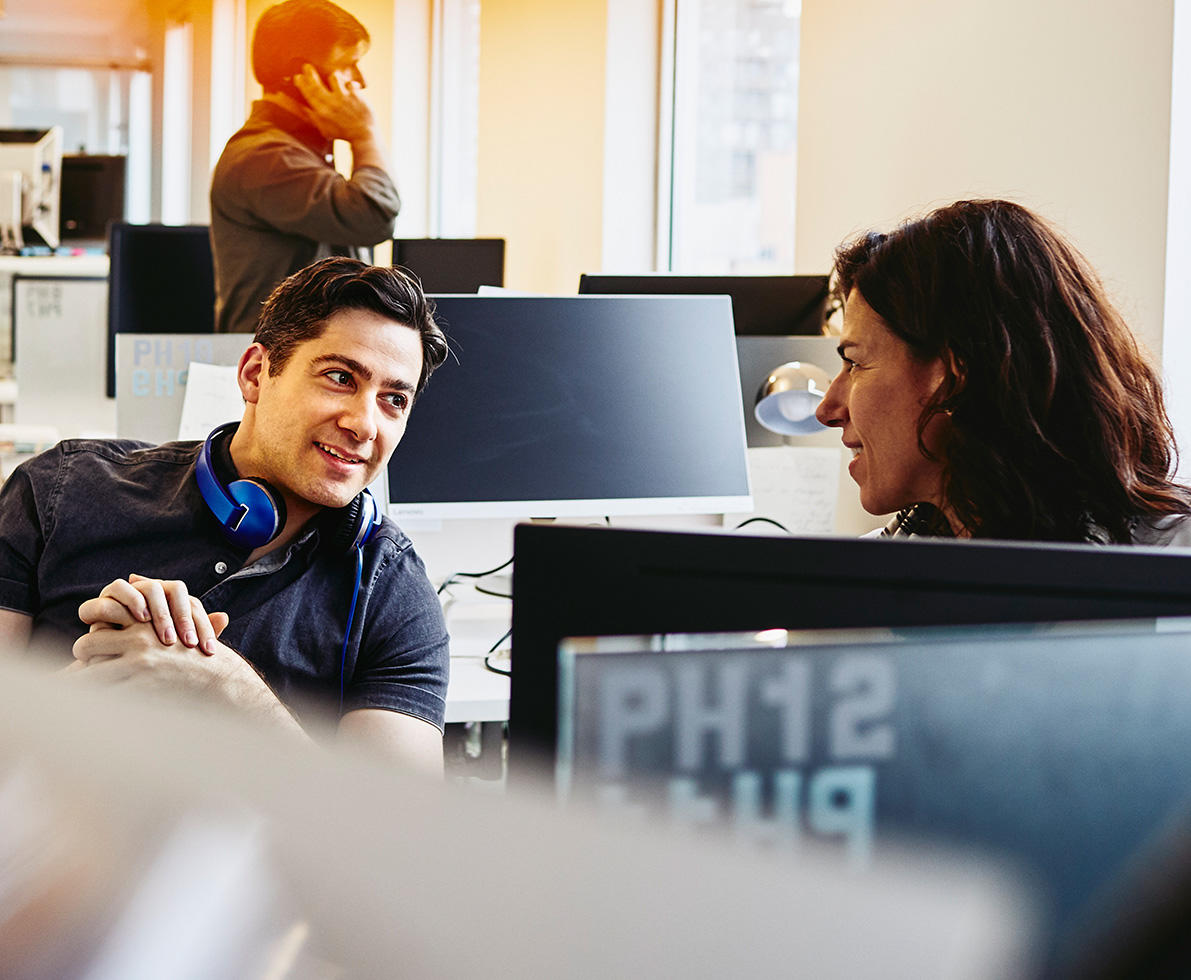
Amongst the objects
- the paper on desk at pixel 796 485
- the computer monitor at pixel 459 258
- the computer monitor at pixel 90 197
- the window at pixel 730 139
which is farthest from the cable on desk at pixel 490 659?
the computer monitor at pixel 90 197

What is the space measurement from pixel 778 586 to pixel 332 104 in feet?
7.96

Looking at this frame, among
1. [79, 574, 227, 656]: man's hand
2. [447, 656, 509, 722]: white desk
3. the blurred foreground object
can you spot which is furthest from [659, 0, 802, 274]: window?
the blurred foreground object

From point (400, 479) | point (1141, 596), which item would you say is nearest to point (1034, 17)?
point (400, 479)

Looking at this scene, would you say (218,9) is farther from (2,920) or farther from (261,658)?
(2,920)

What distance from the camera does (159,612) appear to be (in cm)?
110

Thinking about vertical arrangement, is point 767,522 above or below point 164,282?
below

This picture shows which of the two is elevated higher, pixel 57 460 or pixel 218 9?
pixel 218 9

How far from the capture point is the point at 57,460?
1411 millimetres

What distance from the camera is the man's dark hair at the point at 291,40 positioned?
2.73m

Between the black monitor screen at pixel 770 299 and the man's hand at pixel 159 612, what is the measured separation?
1.32 metres

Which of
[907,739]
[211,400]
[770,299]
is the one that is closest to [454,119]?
[770,299]

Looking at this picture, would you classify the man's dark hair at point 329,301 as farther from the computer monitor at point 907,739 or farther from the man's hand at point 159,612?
the computer monitor at point 907,739

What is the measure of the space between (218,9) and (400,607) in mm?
6850

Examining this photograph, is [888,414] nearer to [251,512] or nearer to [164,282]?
[251,512]
